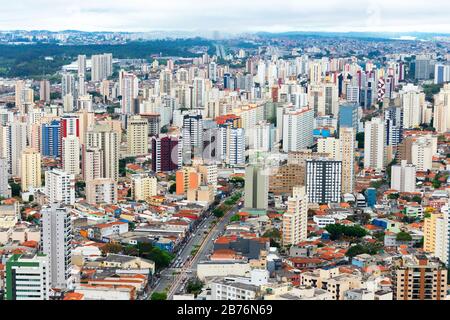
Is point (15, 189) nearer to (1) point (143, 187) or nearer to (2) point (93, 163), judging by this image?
(2) point (93, 163)

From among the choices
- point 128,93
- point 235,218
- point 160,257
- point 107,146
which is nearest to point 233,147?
point 107,146

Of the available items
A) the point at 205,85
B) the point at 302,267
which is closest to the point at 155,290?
the point at 302,267

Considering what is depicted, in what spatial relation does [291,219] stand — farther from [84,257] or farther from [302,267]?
[84,257]

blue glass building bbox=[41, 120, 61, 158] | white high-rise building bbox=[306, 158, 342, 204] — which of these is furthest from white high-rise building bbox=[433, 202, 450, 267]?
blue glass building bbox=[41, 120, 61, 158]

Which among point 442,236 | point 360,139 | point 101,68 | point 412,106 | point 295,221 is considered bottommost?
point 295,221
